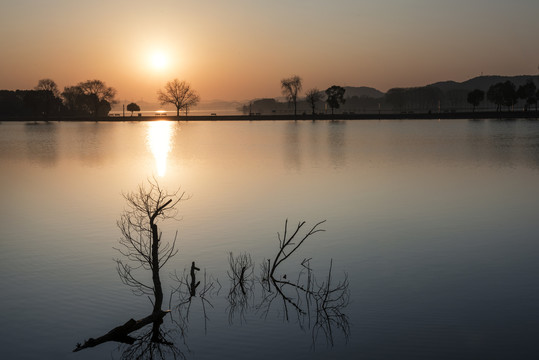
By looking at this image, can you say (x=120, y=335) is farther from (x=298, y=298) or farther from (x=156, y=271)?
(x=298, y=298)

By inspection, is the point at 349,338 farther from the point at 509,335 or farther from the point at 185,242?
the point at 185,242

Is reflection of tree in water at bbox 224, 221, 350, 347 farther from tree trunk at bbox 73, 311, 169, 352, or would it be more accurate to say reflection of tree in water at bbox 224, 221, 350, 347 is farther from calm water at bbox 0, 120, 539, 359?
→ tree trunk at bbox 73, 311, 169, 352

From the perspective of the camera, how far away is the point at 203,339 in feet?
49.2

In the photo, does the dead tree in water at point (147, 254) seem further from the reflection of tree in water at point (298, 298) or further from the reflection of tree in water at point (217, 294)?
the reflection of tree in water at point (298, 298)

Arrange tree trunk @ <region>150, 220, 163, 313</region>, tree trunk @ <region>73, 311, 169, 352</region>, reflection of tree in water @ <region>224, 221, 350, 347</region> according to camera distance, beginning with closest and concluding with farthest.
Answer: tree trunk @ <region>73, 311, 169, 352</region> → tree trunk @ <region>150, 220, 163, 313</region> → reflection of tree in water @ <region>224, 221, 350, 347</region>

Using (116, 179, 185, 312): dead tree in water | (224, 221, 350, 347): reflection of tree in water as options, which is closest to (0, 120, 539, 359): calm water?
(224, 221, 350, 347): reflection of tree in water

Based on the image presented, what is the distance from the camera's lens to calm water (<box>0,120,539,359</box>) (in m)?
14.6

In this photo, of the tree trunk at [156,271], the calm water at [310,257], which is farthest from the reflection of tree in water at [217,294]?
the calm water at [310,257]

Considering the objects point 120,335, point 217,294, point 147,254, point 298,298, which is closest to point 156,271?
point 120,335

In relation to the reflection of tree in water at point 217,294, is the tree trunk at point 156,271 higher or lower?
higher

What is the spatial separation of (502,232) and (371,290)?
443 inches

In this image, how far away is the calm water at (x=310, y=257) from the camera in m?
14.6

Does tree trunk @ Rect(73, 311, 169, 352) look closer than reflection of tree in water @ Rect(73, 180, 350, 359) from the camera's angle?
Yes

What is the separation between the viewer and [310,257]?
861 inches
